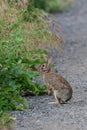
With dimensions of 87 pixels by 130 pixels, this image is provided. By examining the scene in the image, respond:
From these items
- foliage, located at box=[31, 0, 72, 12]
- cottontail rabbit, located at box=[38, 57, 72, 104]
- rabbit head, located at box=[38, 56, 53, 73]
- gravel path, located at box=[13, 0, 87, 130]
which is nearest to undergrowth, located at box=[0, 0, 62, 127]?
rabbit head, located at box=[38, 56, 53, 73]

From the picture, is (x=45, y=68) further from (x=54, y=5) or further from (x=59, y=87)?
(x=54, y=5)

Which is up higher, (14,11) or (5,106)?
(14,11)

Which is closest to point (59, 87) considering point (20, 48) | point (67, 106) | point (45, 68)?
point (67, 106)

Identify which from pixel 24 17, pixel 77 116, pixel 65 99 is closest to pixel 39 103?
pixel 65 99

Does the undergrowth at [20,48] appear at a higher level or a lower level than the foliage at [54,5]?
higher

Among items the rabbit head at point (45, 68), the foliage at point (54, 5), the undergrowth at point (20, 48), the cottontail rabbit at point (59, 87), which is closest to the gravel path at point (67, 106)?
the cottontail rabbit at point (59, 87)

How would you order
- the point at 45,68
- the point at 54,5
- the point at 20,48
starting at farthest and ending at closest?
the point at 54,5 → the point at 20,48 → the point at 45,68

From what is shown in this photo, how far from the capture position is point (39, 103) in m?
9.34

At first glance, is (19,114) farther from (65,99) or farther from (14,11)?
(14,11)

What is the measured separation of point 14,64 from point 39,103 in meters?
0.72

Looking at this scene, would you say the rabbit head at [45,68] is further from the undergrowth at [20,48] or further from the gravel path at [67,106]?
the gravel path at [67,106]

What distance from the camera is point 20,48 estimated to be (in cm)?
1045

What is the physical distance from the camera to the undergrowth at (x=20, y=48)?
29.8 ft

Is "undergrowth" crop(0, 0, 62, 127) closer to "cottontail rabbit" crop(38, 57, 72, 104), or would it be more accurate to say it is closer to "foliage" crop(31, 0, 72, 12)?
"cottontail rabbit" crop(38, 57, 72, 104)
